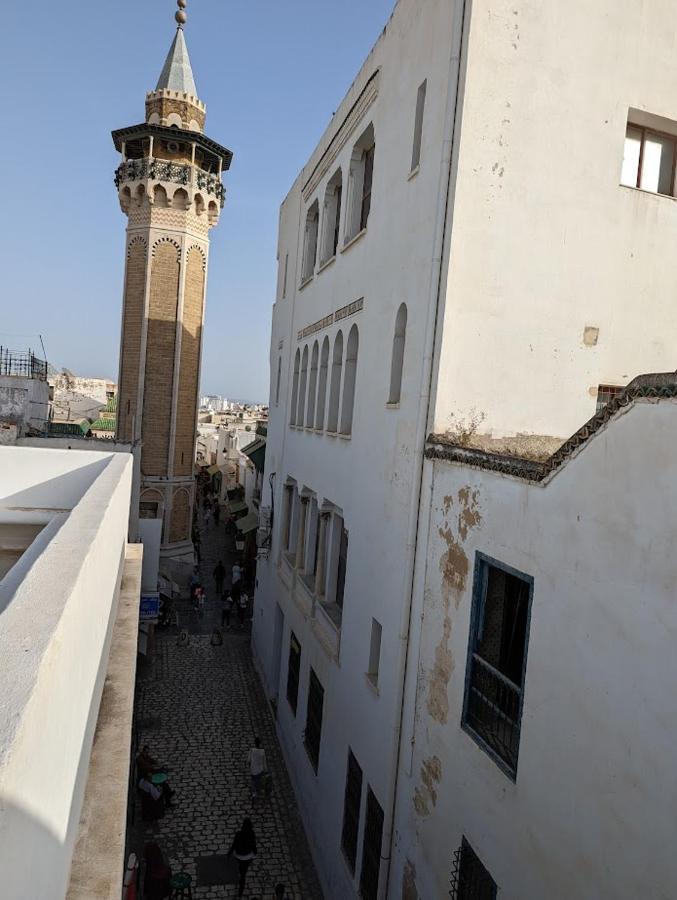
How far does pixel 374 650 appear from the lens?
860 centimetres

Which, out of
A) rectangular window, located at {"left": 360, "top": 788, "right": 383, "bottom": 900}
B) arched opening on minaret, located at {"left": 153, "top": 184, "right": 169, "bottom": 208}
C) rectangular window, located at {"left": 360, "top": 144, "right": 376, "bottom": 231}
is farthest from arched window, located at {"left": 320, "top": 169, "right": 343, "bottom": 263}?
arched opening on minaret, located at {"left": 153, "top": 184, "right": 169, "bottom": 208}

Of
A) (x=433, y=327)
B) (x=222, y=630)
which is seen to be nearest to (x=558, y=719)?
(x=433, y=327)

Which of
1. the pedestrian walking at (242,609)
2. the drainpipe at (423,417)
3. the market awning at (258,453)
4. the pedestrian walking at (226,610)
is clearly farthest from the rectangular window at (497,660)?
the market awning at (258,453)

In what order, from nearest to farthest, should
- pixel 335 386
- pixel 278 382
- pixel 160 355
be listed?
1. pixel 335 386
2. pixel 278 382
3. pixel 160 355

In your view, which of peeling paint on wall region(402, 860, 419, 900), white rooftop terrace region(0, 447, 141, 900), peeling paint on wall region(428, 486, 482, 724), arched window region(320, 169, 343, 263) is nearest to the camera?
white rooftop terrace region(0, 447, 141, 900)

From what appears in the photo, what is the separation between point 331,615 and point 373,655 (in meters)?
2.29

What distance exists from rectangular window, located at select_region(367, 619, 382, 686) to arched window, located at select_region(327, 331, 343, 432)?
3.93 metres

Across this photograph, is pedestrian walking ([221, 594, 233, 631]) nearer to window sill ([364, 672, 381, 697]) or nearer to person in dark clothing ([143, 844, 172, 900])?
person in dark clothing ([143, 844, 172, 900])

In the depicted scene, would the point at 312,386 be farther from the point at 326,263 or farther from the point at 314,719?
the point at 314,719

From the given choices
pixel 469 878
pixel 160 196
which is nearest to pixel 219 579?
pixel 160 196

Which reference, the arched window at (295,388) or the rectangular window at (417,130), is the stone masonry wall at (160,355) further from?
the rectangular window at (417,130)

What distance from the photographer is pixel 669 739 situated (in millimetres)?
3506

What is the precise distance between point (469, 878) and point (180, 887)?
4787 millimetres

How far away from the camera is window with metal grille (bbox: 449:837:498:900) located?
5387mm
